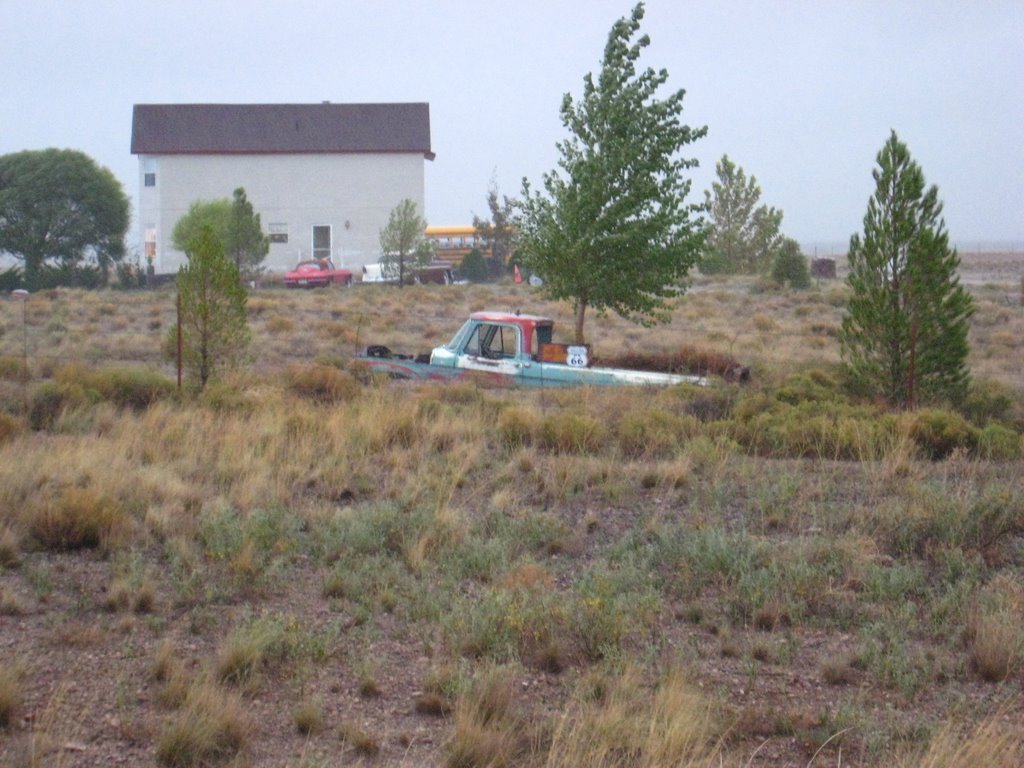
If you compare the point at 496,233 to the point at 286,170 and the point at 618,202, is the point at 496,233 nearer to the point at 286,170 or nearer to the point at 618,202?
the point at 286,170

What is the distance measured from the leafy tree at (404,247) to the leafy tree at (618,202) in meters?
33.4

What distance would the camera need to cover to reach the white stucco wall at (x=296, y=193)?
66375 mm

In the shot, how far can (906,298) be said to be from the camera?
16.4 meters

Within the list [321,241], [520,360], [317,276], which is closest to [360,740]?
[520,360]

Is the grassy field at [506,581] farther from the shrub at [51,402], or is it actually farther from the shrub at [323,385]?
the shrub at [323,385]

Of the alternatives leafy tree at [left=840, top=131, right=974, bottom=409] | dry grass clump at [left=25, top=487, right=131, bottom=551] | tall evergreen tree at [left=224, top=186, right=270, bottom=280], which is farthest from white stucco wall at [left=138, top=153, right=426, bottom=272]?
dry grass clump at [left=25, top=487, right=131, bottom=551]

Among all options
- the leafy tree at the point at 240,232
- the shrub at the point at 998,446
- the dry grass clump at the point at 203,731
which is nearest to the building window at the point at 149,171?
the leafy tree at the point at 240,232

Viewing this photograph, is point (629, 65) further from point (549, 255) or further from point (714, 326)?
point (714, 326)

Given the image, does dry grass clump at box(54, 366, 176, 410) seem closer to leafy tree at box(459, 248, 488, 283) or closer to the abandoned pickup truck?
the abandoned pickup truck

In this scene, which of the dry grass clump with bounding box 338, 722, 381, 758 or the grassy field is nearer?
the dry grass clump with bounding box 338, 722, 381, 758

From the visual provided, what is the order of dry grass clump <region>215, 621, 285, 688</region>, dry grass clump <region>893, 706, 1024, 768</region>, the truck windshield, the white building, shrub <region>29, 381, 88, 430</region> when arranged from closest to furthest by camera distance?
dry grass clump <region>893, 706, 1024, 768</region> < dry grass clump <region>215, 621, 285, 688</region> < shrub <region>29, 381, 88, 430</region> < the truck windshield < the white building

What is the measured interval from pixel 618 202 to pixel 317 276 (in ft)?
122

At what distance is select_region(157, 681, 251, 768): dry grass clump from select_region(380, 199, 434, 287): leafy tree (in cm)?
4872

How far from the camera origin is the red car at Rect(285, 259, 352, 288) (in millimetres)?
56281
